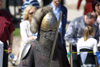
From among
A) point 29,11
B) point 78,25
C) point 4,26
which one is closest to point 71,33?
point 78,25

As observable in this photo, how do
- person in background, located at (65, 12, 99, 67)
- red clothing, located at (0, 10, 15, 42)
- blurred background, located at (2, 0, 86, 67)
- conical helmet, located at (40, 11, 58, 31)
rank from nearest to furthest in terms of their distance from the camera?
conical helmet, located at (40, 11, 58, 31)
red clothing, located at (0, 10, 15, 42)
person in background, located at (65, 12, 99, 67)
blurred background, located at (2, 0, 86, 67)

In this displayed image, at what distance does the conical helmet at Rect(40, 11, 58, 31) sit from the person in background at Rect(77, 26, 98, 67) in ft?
7.16

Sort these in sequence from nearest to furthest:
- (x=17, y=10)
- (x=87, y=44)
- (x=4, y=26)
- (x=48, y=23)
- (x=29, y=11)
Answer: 1. (x=48, y=23)
2. (x=4, y=26)
3. (x=29, y=11)
4. (x=87, y=44)
5. (x=17, y=10)

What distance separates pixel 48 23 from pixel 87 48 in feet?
7.66

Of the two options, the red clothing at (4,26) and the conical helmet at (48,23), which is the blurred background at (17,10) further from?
the conical helmet at (48,23)

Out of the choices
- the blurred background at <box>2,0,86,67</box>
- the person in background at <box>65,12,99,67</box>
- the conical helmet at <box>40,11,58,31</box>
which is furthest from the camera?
the blurred background at <box>2,0,86,67</box>

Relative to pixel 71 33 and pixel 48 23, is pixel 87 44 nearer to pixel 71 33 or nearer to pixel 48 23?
pixel 71 33

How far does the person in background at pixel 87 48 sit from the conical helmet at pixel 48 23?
85.9 inches

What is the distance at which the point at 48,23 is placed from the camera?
12.5 ft

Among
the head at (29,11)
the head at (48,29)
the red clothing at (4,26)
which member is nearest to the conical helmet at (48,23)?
the head at (48,29)

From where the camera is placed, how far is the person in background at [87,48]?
5.96 m

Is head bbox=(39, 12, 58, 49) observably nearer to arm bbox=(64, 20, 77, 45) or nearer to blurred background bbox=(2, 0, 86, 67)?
arm bbox=(64, 20, 77, 45)

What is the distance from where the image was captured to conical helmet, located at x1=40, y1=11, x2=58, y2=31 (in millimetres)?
3799

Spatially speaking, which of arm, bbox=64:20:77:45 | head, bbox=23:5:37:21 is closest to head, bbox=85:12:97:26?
arm, bbox=64:20:77:45
